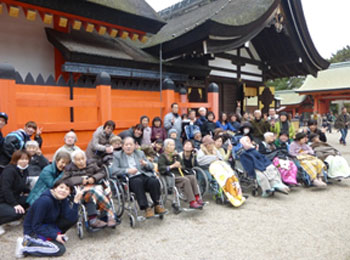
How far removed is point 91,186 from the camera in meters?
3.25

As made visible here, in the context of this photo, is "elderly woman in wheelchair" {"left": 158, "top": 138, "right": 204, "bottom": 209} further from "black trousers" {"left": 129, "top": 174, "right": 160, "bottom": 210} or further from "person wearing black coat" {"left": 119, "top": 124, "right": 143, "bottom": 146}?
"person wearing black coat" {"left": 119, "top": 124, "right": 143, "bottom": 146}

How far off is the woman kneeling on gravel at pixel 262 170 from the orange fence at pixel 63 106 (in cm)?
217

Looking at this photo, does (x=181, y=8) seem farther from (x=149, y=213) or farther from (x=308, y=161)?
(x=149, y=213)

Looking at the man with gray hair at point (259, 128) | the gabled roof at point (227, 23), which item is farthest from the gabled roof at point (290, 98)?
the man with gray hair at point (259, 128)

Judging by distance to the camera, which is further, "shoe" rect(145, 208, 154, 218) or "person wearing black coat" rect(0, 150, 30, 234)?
"shoe" rect(145, 208, 154, 218)

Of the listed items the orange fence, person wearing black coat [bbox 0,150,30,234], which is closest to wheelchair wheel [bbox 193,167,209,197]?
the orange fence

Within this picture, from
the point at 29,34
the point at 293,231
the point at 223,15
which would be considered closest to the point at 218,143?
the point at 293,231

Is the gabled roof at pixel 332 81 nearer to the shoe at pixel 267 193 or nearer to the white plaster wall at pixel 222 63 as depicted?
the white plaster wall at pixel 222 63

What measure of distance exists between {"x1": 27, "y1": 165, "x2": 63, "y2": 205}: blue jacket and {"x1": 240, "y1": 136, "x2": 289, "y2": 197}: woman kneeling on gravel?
319 cm

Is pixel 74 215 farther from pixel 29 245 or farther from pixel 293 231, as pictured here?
pixel 293 231

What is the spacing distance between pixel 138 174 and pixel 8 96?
7.59 feet

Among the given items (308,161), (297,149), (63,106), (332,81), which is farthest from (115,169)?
(332,81)

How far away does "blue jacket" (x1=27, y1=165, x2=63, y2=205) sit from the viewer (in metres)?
3.29

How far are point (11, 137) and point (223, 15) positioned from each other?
5.84 m
